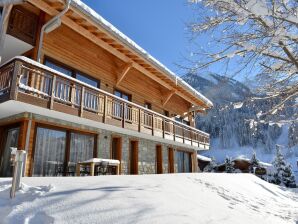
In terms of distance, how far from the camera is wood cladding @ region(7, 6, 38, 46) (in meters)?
8.45

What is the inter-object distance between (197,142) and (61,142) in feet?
35.5

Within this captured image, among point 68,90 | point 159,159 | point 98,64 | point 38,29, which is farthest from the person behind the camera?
point 159,159

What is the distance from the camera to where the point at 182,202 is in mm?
4723

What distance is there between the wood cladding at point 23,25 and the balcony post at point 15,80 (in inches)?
80.6

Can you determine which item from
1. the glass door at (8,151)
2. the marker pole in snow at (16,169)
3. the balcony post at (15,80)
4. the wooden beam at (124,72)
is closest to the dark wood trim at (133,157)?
the wooden beam at (124,72)

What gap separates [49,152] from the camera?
886 cm

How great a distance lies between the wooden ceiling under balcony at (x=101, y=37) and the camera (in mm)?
8445

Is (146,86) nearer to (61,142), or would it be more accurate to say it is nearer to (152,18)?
(61,142)

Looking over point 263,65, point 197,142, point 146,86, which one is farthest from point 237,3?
point 197,142

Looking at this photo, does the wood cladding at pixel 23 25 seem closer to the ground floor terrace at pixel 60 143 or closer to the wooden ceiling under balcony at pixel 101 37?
the wooden ceiling under balcony at pixel 101 37

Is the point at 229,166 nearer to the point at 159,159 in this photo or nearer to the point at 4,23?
the point at 159,159

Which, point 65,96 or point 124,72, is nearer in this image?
point 65,96

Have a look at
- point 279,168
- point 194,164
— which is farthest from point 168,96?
point 279,168

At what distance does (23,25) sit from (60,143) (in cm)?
418
